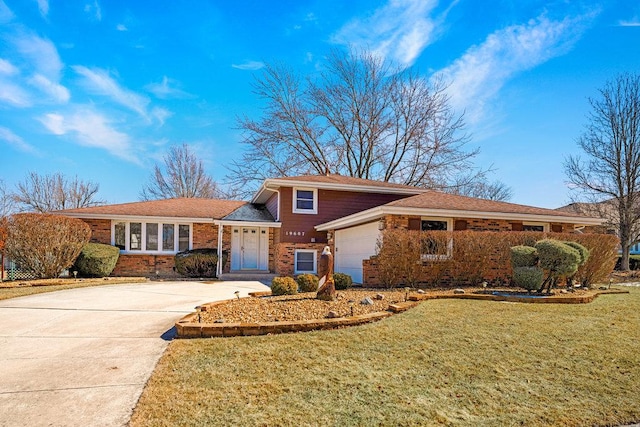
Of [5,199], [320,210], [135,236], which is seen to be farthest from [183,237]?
[5,199]

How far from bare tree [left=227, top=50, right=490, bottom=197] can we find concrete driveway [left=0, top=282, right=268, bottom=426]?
20.5 meters

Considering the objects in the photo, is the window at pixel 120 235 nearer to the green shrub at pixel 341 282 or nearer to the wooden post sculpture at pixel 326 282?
the green shrub at pixel 341 282

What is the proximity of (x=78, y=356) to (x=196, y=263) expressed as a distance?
1163 centimetres

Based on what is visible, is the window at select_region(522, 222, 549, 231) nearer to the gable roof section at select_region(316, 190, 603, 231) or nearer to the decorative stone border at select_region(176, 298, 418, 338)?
the gable roof section at select_region(316, 190, 603, 231)

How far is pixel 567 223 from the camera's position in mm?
14391

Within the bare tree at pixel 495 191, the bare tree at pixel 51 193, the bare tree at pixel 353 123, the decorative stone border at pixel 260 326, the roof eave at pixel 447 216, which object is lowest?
the decorative stone border at pixel 260 326

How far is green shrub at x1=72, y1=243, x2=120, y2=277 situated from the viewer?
14.0 metres

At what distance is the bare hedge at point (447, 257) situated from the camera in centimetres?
1044

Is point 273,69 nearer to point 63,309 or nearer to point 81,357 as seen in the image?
point 63,309

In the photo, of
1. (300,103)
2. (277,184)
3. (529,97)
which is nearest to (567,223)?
(529,97)

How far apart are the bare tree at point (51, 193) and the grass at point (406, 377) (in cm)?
3158

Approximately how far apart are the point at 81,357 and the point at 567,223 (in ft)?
52.5

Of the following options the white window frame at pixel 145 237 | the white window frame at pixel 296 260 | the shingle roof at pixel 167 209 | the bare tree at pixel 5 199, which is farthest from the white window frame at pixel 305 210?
the bare tree at pixel 5 199

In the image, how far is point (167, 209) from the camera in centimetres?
1733
